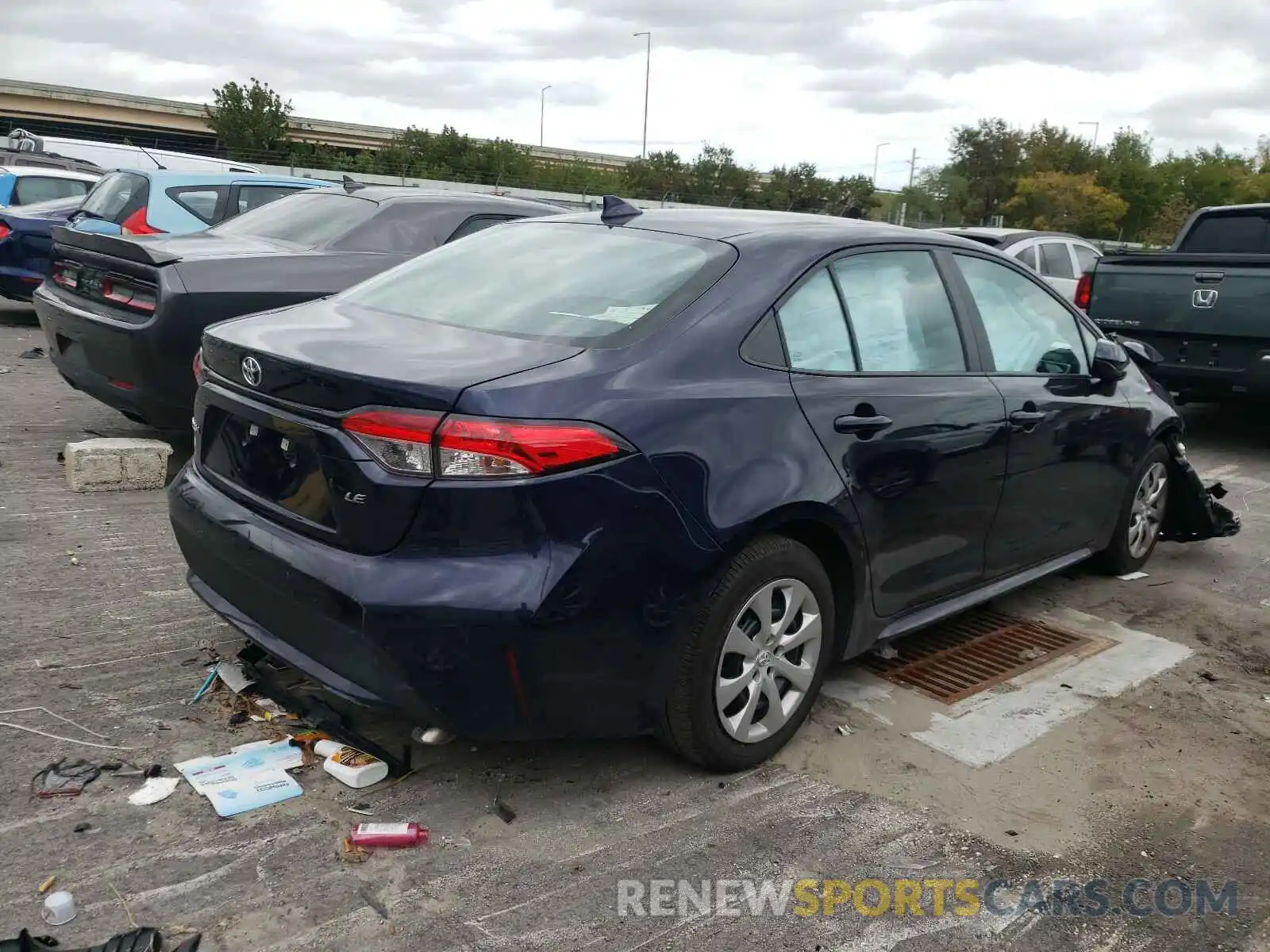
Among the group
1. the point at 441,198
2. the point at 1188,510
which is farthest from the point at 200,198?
the point at 1188,510

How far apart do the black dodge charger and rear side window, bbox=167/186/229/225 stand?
2197 millimetres

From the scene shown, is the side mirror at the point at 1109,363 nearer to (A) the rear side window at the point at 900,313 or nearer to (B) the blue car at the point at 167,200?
(A) the rear side window at the point at 900,313

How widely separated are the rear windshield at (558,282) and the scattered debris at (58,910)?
1.83 metres

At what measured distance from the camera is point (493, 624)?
9.15 ft

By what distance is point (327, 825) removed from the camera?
2998 millimetres

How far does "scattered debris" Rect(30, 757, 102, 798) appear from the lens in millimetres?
3055

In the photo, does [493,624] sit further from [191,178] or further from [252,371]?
[191,178]

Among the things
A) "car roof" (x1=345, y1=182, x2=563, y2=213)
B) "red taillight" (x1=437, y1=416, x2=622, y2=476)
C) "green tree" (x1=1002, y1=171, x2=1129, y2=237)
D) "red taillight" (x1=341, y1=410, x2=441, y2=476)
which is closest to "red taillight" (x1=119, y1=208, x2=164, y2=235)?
"car roof" (x1=345, y1=182, x2=563, y2=213)

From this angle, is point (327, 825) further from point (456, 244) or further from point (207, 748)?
point (456, 244)

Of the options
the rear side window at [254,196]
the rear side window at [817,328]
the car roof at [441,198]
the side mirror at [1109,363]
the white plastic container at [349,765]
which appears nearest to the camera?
the white plastic container at [349,765]

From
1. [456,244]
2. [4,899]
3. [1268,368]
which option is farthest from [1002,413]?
[1268,368]

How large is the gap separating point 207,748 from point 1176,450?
4.69 m

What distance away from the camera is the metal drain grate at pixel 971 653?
14.0 ft

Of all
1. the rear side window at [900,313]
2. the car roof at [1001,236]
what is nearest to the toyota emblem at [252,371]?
the rear side window at [900,313]
